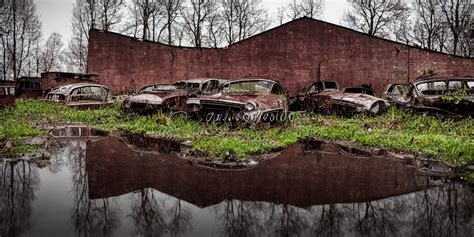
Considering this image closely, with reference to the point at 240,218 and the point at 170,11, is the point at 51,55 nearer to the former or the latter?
the point at 170,11

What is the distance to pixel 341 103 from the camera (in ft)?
38.9

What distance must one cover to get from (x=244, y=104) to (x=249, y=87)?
5.24 feet

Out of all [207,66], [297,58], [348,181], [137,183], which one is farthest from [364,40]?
[137,183]

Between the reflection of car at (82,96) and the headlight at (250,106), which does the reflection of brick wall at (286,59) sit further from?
the headlight at (250,106)

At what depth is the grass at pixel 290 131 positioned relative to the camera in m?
6.58

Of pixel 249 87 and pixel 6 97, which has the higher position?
pixel 249 87

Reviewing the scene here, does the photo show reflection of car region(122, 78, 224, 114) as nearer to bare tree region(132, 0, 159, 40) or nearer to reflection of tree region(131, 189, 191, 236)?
reflection of tree region(131, 189, 191, 236)

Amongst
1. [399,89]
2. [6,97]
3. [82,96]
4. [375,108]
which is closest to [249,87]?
[375,108]

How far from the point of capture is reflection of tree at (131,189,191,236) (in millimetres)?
3282

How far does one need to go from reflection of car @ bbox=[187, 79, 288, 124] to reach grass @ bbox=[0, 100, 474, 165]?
30cm

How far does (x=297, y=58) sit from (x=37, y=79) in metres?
13.8

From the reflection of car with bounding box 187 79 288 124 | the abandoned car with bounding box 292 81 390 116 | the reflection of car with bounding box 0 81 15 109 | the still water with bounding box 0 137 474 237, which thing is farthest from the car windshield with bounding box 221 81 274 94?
the reflection of car with bounding box 0 81 15 109

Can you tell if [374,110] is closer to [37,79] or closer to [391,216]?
[391,216]

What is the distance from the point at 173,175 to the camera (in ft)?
16.4
